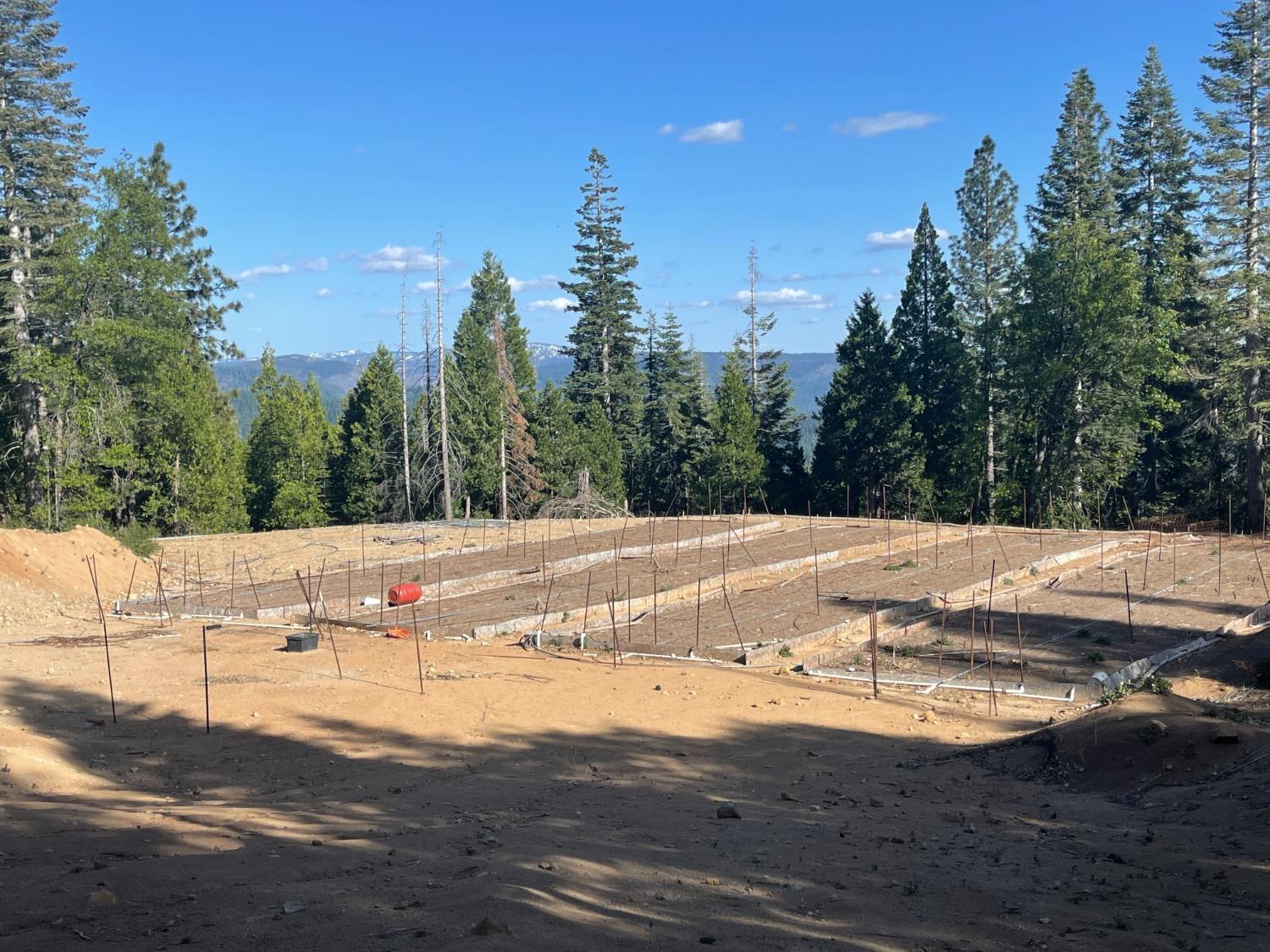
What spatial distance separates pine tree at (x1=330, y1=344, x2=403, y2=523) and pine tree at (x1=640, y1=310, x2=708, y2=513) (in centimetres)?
1122

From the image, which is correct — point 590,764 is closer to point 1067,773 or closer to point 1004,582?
point 1067,773

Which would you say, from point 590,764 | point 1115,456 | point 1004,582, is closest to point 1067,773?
point 590,764

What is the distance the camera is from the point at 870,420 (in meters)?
36.5

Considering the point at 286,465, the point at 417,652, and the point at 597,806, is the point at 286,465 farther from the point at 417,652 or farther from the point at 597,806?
the point at 597,806

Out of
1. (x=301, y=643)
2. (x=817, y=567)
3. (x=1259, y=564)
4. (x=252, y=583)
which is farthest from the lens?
(x=817, y=567)

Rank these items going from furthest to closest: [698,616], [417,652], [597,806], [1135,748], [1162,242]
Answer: [1162,242] < [698,616] < [417,652] < [1135,748] < [597,806]

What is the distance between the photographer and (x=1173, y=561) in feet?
64.4

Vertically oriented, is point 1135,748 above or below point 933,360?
below

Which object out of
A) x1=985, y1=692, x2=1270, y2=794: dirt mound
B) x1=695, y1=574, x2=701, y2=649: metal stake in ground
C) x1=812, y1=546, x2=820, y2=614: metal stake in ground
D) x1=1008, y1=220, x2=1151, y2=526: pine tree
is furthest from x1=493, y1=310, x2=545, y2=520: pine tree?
x1=985, y1=692, x2=1270, y2=794: dirt mound

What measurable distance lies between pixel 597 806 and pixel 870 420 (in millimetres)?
30676

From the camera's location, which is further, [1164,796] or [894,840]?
[1164,796]

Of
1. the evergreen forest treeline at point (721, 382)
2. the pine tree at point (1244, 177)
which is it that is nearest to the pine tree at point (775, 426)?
the evergreen forest treeline at point (721, 382)

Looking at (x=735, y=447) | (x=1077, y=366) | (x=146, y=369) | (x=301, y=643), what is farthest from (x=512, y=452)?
(x=301, y=643)

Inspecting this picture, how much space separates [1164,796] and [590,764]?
474cm
